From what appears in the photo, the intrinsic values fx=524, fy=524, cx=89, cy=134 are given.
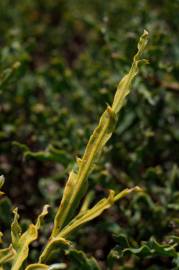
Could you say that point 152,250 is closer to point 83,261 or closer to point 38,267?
point 83,261

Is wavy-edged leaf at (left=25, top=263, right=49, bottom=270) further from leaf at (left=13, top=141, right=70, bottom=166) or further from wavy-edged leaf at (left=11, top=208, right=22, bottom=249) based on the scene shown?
leaf at (left=13, top=141, right=70, bottom=166)

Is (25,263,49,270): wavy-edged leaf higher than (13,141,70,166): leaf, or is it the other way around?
(13,141,70,166): leaf

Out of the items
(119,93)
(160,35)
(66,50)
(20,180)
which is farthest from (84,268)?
(66,50)

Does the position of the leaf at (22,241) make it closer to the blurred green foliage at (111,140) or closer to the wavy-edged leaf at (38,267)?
the wavy-edged leaf at (38,267)

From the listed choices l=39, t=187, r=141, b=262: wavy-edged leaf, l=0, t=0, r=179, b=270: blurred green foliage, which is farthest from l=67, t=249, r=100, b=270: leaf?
l=39, t=187, r=141, b=262: wavy-edged leaf

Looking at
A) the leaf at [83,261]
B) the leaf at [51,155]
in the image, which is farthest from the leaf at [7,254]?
the leaf at [51,155]

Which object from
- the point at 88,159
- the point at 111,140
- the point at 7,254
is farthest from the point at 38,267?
the point at 111,140
